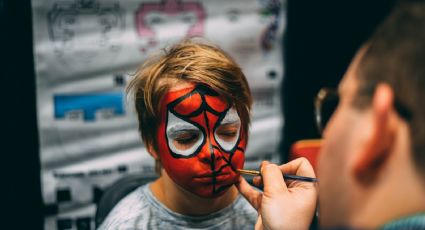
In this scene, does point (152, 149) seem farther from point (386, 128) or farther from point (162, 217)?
point (386, 128)

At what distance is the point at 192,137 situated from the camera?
1.17 metres

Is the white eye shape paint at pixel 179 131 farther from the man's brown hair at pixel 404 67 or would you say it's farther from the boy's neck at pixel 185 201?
the man's brown hair at pixel 404 67

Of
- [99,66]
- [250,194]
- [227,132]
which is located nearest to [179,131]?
[227,132]

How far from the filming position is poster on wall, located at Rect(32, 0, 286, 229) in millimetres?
2037

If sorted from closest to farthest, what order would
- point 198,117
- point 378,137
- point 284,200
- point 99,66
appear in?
1. point 378,137
2. point 284,200
3. point 198,117
4. point 99,66

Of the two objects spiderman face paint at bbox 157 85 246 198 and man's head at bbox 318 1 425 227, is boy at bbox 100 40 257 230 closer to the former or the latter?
spiderman face paint at bbox 157 85 246 198

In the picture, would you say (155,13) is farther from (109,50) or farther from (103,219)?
(103,219)

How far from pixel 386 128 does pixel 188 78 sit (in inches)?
26.1

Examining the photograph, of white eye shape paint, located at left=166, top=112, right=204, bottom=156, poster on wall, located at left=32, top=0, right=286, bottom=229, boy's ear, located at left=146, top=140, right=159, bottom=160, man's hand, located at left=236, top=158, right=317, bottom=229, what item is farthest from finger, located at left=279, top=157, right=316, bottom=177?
poster on wall, located at left=32, top=0, right=286, bottom=229

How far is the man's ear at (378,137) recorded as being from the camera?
0.58 metres

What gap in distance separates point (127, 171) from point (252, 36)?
97 centimetres

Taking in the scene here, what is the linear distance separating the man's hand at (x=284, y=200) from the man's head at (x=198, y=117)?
12 cm

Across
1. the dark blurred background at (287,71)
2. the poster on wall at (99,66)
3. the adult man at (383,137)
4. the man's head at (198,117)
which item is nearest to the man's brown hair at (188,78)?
the man's head at (198,117)

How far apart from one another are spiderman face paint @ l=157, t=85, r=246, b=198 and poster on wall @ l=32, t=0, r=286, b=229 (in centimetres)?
93
